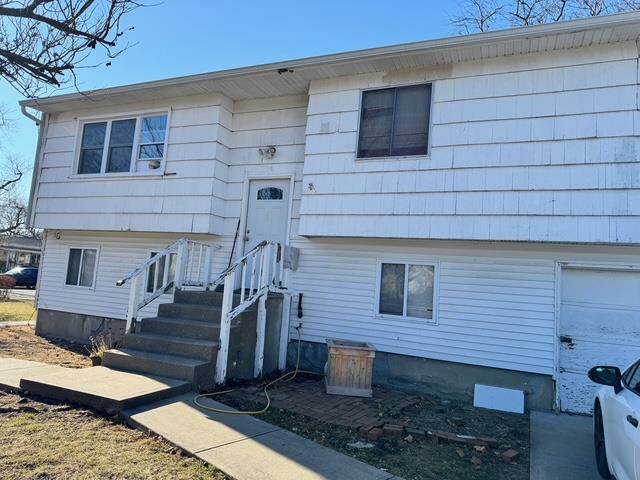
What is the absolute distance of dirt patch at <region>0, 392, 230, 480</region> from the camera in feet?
11.6

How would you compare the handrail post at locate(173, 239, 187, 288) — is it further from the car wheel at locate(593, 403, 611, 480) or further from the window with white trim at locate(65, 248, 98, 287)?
the car wheel at locate(593, 403, 611, 480)

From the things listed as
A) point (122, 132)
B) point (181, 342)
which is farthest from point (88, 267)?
point (181, 342)

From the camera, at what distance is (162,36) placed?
802cm

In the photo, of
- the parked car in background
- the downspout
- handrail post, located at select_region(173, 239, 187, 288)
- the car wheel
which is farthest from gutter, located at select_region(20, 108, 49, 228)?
the parked car in background

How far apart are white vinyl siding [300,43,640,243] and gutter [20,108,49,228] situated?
6.66 metres

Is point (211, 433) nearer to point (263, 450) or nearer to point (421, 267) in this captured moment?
point (263, 450)

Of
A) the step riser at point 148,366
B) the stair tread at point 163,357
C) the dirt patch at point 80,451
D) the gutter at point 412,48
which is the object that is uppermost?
the gutter at point 412,48

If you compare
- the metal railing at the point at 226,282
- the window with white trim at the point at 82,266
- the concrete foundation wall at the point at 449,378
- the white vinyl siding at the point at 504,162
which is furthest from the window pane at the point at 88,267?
the concrete foundation wall at the point at 449,378

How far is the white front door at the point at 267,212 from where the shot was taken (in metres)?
8.45

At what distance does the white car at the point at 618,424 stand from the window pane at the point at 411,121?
4090 mm

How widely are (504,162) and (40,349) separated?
340 inches

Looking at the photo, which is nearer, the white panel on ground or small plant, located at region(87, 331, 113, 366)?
the white panel on ground

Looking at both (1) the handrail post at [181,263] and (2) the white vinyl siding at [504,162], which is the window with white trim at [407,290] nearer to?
(2) the white vinyl siding at [504,162]

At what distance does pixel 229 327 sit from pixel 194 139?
4.10m
